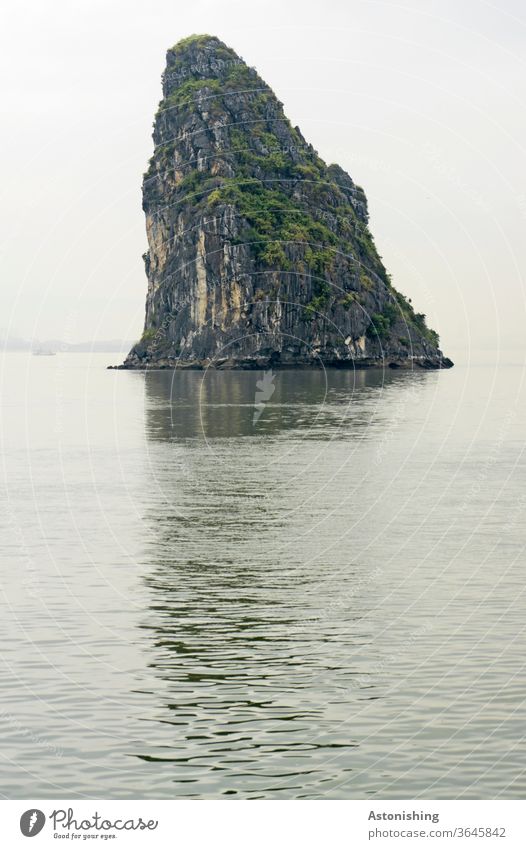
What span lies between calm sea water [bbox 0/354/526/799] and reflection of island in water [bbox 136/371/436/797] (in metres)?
0.07

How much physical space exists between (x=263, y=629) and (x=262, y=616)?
1365mm

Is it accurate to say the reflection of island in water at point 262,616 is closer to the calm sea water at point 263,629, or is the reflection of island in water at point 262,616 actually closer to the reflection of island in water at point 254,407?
the calm sea water at point 263,629

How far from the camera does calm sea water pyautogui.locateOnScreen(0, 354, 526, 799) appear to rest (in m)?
22.3

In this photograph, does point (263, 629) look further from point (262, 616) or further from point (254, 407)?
point (254, 407)

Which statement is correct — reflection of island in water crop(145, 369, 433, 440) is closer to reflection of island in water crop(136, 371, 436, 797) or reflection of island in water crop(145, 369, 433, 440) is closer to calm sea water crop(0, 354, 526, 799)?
reflection of island in water crop(136, 371, 436, 797)

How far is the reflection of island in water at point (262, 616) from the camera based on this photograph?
74.6 feet

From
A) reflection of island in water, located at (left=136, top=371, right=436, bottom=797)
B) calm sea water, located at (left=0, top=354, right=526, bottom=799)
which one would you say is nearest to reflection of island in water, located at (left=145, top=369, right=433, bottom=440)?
reflection of island in water, located at (left=136, top=371, right=436, bottom=797)

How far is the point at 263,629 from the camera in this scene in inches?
1227

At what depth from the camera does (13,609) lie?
33.8 metres

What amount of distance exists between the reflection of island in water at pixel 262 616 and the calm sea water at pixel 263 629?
0.23ft

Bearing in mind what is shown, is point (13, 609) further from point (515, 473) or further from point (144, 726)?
point (515, 473)

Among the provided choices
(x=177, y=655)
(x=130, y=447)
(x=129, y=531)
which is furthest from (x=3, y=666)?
(x=130, y=447)

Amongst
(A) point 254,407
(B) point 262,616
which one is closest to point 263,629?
(B) point 262,616

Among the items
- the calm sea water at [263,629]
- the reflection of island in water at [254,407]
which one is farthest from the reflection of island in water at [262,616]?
the reflection of island in water at [254,407]
